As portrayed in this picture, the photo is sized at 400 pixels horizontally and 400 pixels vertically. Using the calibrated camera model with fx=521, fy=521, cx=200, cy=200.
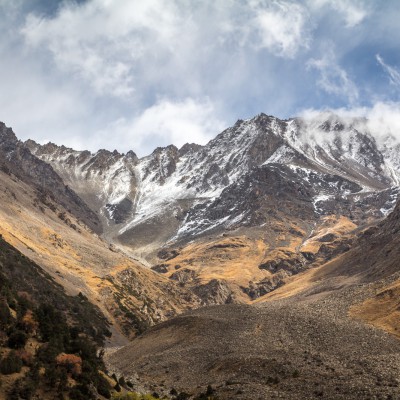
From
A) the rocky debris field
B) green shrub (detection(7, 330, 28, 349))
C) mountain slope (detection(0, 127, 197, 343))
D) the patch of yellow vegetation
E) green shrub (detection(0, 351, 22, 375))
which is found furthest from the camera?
mountain slope (detection(0, 127, 197, 343))

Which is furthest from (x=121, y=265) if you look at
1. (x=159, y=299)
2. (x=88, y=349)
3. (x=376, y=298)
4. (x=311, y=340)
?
Result: (x=88, y=349)

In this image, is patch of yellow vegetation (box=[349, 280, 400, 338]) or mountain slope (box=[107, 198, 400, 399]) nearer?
mountain slope (box=[107, 198, 400, 399])

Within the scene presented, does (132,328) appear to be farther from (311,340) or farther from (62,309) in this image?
(311,340)

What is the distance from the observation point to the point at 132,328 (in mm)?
107500

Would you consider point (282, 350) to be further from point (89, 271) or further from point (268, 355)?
point (89, 271)

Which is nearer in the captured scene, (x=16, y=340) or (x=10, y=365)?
(x=10, y=365)

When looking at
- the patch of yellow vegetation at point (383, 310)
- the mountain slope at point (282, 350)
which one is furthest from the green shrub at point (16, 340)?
the patch of yellow vegetation at point (383, 310)

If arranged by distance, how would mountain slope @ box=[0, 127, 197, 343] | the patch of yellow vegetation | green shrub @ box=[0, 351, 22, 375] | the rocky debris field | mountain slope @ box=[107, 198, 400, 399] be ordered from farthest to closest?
mountain slope @ box=[0, 127, 197, 343] → the patch of yellow vegetation → mountain slope @ box=[107, 198, 400, 399] → the rocky debris field → green shrub @ box=[0, 351, 22, 375]

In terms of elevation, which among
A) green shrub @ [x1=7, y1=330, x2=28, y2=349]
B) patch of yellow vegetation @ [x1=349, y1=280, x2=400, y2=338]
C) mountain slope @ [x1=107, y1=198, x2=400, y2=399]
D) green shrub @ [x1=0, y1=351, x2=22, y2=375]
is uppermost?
green shrub @ [x1=7, y1=330, x2=28, y2=349]

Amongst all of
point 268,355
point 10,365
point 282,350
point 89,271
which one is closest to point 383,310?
point 282,350

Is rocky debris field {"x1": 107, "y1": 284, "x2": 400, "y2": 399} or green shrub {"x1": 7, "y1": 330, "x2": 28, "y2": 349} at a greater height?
green shrub {"x1": 7, "y1": 330, "x2": 28, "y2": 349}

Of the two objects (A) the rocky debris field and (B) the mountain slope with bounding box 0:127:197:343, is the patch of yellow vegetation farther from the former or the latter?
(B) the mountain slope with bounding box 0:127:197:343

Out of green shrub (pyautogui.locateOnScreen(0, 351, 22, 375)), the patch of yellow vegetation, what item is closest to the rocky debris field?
the patch of yellow vegetation

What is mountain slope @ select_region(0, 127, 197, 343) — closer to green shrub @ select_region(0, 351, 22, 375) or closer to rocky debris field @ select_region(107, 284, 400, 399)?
rocky debris field @ select_region(107, 284, 400, 399)
